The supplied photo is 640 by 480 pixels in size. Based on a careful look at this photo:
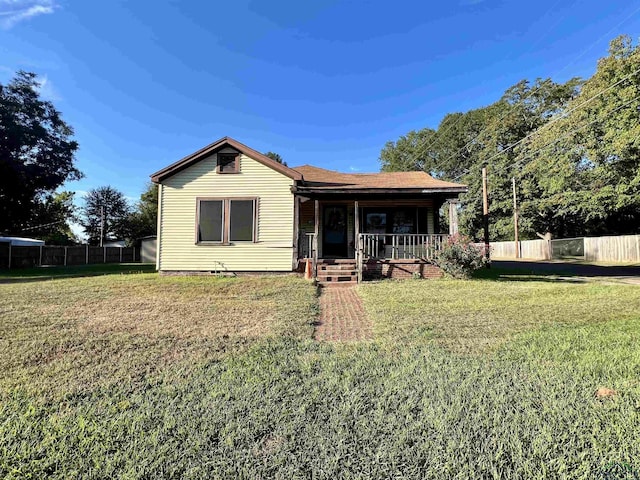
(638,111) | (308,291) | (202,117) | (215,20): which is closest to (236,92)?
(202,117)

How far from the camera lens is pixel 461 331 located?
4777 mm

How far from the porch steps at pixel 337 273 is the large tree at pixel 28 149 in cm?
2022

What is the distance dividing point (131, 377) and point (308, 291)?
530 cm

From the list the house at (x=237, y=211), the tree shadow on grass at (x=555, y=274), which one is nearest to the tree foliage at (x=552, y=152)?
the tree shadow on grass at (x=555, y=274)

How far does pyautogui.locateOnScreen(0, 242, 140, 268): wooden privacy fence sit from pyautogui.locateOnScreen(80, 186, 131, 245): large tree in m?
15.0

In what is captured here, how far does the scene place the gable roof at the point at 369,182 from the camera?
37.0 ft

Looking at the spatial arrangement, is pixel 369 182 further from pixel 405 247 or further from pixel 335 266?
pixel 335 266

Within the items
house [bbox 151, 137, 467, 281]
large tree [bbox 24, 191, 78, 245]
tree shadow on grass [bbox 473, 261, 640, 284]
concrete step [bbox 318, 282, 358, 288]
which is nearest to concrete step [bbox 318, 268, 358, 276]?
concrete step [bbox 318, 282, 358, 288]

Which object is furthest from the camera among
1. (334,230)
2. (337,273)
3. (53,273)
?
(53,273)

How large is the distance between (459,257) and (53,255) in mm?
23718

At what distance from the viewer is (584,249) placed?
84.7 feet

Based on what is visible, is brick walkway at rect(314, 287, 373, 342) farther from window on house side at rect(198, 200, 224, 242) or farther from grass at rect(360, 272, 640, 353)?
window on house side at rect(198, 200, 224, 242)

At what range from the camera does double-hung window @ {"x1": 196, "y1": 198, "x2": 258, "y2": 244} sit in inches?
452

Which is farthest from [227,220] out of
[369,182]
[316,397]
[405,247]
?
[316,397]
